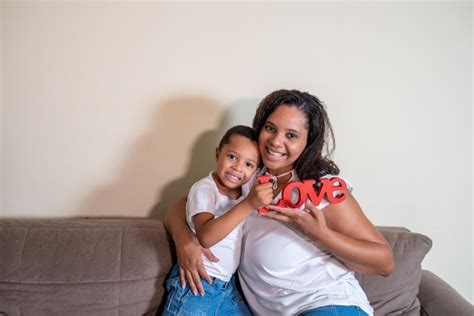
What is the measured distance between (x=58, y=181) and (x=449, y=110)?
185 cm

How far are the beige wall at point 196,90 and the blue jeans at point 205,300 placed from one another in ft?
1.60

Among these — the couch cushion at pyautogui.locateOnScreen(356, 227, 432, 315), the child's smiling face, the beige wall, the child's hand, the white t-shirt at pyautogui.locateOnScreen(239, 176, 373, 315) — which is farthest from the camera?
the beige wall

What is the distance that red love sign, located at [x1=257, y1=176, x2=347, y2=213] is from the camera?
3.27ft

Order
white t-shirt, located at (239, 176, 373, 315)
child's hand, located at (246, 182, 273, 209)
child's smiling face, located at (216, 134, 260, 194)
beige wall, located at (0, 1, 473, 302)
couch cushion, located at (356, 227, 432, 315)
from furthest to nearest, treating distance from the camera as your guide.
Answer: beige wall, located at (0, 1, 473, 302) < couch cushion, located at (356, 227, 432, 315) < child's smiling face, located at (216, 134, 260, 194) < white t-shirt, located at (239, 176, 373, 315) < child's hand, located at (246, 182, 273, 209)

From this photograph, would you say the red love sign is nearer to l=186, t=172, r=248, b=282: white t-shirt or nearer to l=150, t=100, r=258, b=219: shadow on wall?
l=186, t=172, r=248, b=282: white t-shirt

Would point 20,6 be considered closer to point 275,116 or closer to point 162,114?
point 162,114

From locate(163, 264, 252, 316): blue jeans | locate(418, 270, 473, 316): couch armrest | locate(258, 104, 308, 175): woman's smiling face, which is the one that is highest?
locate(258, 104, 308, 175): woman's smiling face

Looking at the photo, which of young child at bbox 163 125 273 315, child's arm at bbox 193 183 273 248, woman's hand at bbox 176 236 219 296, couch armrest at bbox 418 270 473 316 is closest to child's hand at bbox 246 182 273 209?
child's arm at bbox 193 183 273 248

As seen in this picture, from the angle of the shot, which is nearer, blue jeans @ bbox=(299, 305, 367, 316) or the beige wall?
blue jeans @ bbox=(299, 305, 367, 316)

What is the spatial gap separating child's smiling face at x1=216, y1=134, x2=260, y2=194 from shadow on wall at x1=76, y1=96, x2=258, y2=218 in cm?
38

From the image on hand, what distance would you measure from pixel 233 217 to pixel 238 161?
0.24m

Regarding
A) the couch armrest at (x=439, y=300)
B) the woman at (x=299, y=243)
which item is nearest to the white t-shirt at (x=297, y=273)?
the woman at (x=299, y=243)

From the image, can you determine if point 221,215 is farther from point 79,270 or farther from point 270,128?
point 79,270

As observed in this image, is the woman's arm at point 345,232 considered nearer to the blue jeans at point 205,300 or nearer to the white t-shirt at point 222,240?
the white t-shirt at point 222,240
